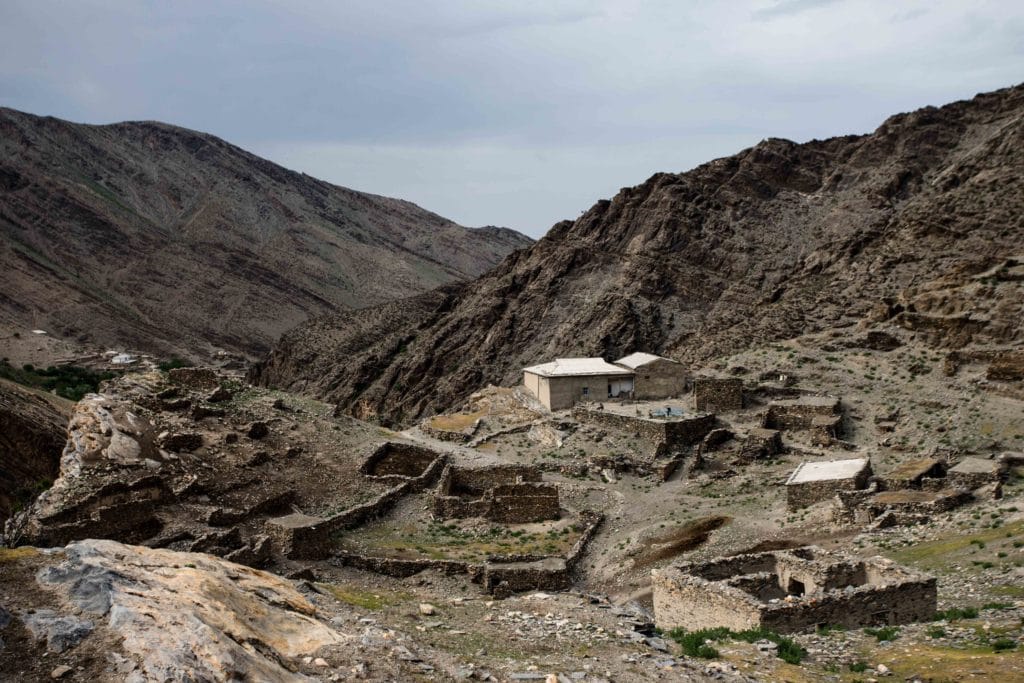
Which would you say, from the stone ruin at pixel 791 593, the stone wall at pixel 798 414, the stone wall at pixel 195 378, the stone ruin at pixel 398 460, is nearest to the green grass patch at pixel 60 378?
the stone wall at pixel 195 378

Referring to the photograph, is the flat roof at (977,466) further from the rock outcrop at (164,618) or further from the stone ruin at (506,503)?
the rock outcrop at (164,618)

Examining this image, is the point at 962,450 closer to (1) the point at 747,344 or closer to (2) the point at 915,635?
(2) the point at 915,635

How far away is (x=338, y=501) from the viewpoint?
77.9 feet

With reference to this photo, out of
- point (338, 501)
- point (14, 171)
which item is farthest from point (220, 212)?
point (338, 501)

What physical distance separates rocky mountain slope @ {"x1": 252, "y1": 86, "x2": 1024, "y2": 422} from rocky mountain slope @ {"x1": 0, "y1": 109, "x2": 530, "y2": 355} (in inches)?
1370

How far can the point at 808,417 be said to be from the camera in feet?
104

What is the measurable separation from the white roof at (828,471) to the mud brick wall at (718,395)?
9.18 meters

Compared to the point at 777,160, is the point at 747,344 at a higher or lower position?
lower

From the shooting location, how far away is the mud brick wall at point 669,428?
3127cm

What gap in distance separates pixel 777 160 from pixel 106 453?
3090 inches

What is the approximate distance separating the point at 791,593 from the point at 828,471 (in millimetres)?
9140

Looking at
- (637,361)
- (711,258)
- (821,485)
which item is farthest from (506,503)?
(711,258)

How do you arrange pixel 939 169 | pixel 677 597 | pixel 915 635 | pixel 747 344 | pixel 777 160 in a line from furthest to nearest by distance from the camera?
pixel 777 160 → pixel 939 169 → pixel 747 344 → pixel 677 597 → pixel 915 635

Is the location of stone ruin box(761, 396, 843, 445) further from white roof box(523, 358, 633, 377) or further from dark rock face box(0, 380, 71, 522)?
dark rock face box(0, 380, 71, 522)
